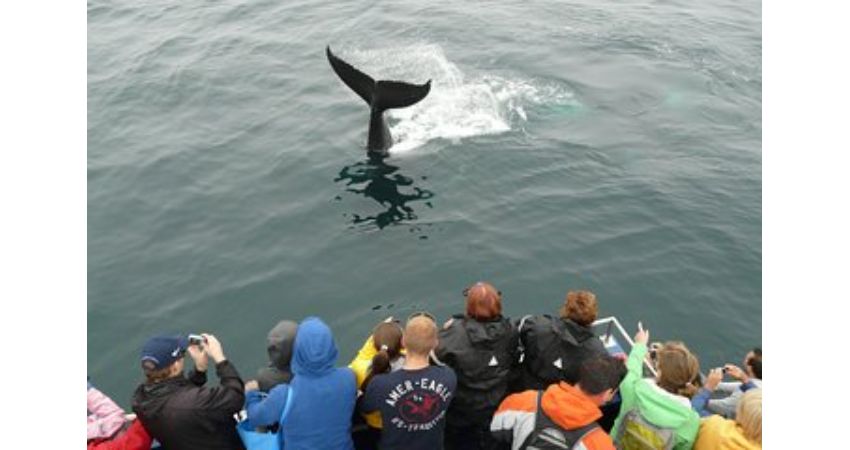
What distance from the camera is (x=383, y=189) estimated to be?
43.3ft

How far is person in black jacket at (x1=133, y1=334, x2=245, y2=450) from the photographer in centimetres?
500

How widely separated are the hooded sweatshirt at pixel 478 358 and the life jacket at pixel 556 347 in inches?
5.7

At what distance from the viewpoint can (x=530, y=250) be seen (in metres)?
11.6

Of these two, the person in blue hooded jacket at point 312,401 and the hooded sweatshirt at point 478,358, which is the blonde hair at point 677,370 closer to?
the hooded sweatshirt at point 478,358

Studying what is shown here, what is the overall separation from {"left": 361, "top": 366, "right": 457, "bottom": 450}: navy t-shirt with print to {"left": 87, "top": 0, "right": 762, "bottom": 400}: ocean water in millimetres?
4251

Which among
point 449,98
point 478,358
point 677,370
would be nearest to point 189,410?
point 478,358

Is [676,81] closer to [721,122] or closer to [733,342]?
Answer: [721,122]

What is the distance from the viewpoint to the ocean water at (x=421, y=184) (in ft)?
34.1

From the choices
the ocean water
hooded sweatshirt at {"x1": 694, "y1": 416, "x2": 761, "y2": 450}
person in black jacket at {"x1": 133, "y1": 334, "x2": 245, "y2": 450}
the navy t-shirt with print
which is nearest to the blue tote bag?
person in black jacket at {"x1": 133, "y1": 334, "x2": 245, "y2": 450}

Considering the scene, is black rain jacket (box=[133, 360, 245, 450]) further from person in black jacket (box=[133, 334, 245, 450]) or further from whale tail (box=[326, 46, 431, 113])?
whale tail (box=[326, 46, 431, 113])

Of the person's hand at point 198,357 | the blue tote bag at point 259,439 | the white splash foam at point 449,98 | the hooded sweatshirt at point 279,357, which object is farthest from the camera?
the white splash foam at point 449,98

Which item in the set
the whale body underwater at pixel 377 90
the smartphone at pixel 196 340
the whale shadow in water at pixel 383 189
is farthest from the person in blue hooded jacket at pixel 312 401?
the whale body underwater at pixel 377 90

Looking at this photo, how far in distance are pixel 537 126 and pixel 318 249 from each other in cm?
633

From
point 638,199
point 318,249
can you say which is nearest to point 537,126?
point 638,199
